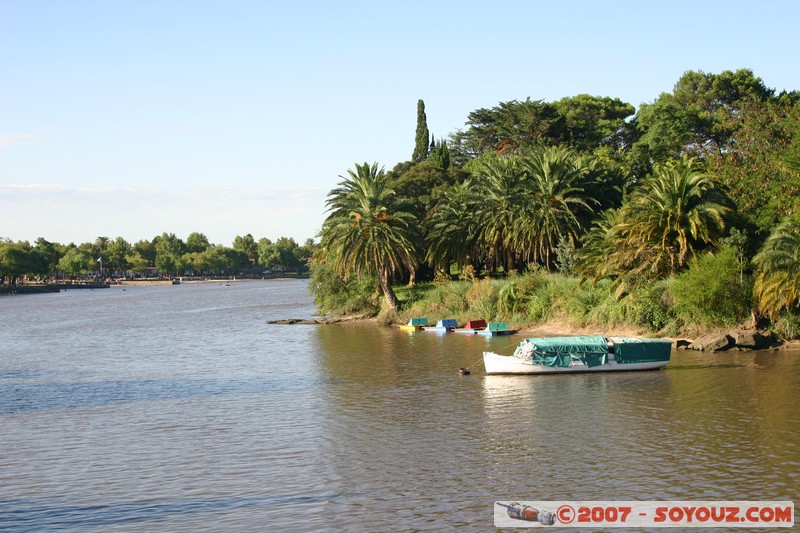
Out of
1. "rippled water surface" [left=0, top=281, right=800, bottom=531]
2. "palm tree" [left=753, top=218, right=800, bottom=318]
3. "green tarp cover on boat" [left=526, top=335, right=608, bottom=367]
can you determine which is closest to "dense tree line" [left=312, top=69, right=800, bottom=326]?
"palm tree" [left=753, top=218, right=800, bottom=318]

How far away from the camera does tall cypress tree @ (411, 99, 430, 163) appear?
138 meters

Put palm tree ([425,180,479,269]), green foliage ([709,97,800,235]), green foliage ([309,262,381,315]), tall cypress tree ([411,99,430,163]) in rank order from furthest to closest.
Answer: tall cypress tree ([411,99,430,163]) → green foliage ([309,262,381,315]) → palm tree ([425,180,479,269]) → green foliage ([709,97,800,235])

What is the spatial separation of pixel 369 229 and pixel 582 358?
33.0 meters

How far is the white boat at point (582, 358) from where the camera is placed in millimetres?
44156

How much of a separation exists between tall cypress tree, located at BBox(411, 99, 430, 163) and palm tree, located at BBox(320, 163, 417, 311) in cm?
6138

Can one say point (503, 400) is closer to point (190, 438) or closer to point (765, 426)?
point (765, 426)

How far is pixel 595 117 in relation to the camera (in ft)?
435

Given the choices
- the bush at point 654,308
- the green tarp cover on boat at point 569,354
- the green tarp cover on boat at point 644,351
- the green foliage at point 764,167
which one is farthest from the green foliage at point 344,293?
the green tarp cover on boat at point 644,351

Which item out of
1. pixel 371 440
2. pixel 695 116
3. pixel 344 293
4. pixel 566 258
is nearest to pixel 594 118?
pixel 695 116

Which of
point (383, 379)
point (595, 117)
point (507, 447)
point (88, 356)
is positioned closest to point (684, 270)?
point (383, 379)

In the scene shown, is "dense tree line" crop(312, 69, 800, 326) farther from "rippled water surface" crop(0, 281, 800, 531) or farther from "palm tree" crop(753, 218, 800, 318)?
"rippled water surface" crop(0, 281, 800, 531)

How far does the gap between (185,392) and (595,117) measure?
10359 centimetres

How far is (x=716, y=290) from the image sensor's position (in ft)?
164

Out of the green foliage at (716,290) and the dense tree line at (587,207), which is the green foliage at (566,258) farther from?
the green foliage at (716,290)
